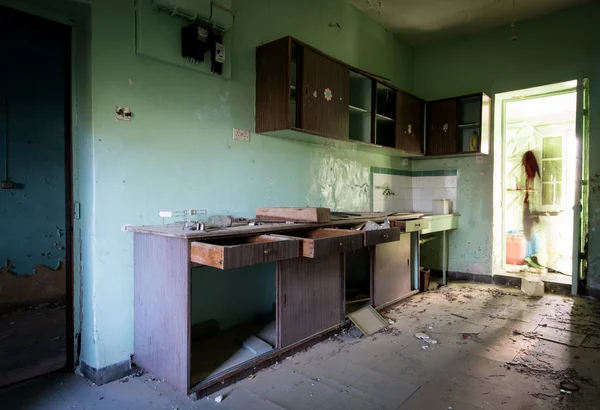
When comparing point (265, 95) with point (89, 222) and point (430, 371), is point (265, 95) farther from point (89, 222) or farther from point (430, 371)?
point (430, 371)

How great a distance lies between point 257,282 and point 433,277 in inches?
118

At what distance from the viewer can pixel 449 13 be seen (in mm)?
4328

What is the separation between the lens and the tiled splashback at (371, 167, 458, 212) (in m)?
4.67

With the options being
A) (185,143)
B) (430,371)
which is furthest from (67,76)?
(430,371)

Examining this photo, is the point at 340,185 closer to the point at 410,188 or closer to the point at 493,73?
the point at 410,188

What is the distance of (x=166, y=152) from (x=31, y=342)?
1.83 meters

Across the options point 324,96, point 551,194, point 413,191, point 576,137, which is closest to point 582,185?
point 576,137

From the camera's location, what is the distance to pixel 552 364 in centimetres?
245

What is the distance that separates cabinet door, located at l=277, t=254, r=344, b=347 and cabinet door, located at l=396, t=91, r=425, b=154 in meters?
2.11

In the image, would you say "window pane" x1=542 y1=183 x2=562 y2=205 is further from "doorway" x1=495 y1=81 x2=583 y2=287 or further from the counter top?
the counter top

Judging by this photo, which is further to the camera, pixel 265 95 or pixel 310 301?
pixel 265 95

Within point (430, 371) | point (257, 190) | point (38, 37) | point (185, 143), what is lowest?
point (430, 371)

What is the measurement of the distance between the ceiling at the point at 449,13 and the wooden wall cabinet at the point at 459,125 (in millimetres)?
907

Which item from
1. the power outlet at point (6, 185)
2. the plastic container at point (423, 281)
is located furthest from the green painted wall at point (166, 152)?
the power outlet at point (6, 185)
